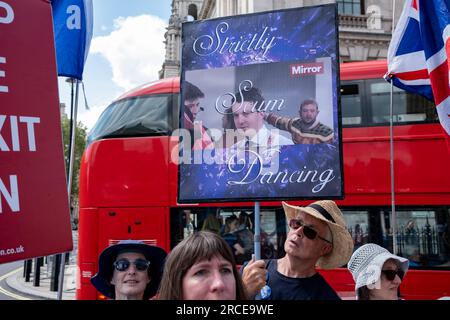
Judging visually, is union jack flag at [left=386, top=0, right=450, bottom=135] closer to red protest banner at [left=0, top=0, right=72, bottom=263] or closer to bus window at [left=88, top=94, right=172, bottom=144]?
red protest banner at [left=0, top=0, right=72, bottom=263]

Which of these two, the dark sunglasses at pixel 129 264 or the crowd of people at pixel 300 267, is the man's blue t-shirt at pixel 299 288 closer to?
the crowd of people at pixel 300 267

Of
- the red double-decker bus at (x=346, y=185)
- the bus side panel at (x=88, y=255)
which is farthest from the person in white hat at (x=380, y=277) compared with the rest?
the bus side panel at (x=88, y=255)

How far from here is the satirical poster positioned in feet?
8.80

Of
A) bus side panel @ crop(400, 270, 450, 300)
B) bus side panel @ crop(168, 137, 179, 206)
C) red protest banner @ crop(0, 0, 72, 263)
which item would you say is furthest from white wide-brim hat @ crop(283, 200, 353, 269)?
bus side panel @ crop(168, 137, 179, 206)

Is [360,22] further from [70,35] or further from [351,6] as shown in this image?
[70,35]

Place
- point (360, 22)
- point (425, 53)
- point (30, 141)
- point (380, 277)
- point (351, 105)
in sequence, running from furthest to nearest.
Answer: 1. point (360, 22)
2. point (351, 105)
3. point (425, 53)
4. point (380, 277)
5. point (30, 141)

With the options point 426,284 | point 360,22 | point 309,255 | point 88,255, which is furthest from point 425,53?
point 360,22

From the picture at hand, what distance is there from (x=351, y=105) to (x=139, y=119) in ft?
10.7

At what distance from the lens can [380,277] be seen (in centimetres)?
220

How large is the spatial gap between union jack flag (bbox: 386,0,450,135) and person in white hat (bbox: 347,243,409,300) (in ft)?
4.07

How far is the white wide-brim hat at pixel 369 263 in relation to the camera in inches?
86.7

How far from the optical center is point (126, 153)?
608 centimetres
